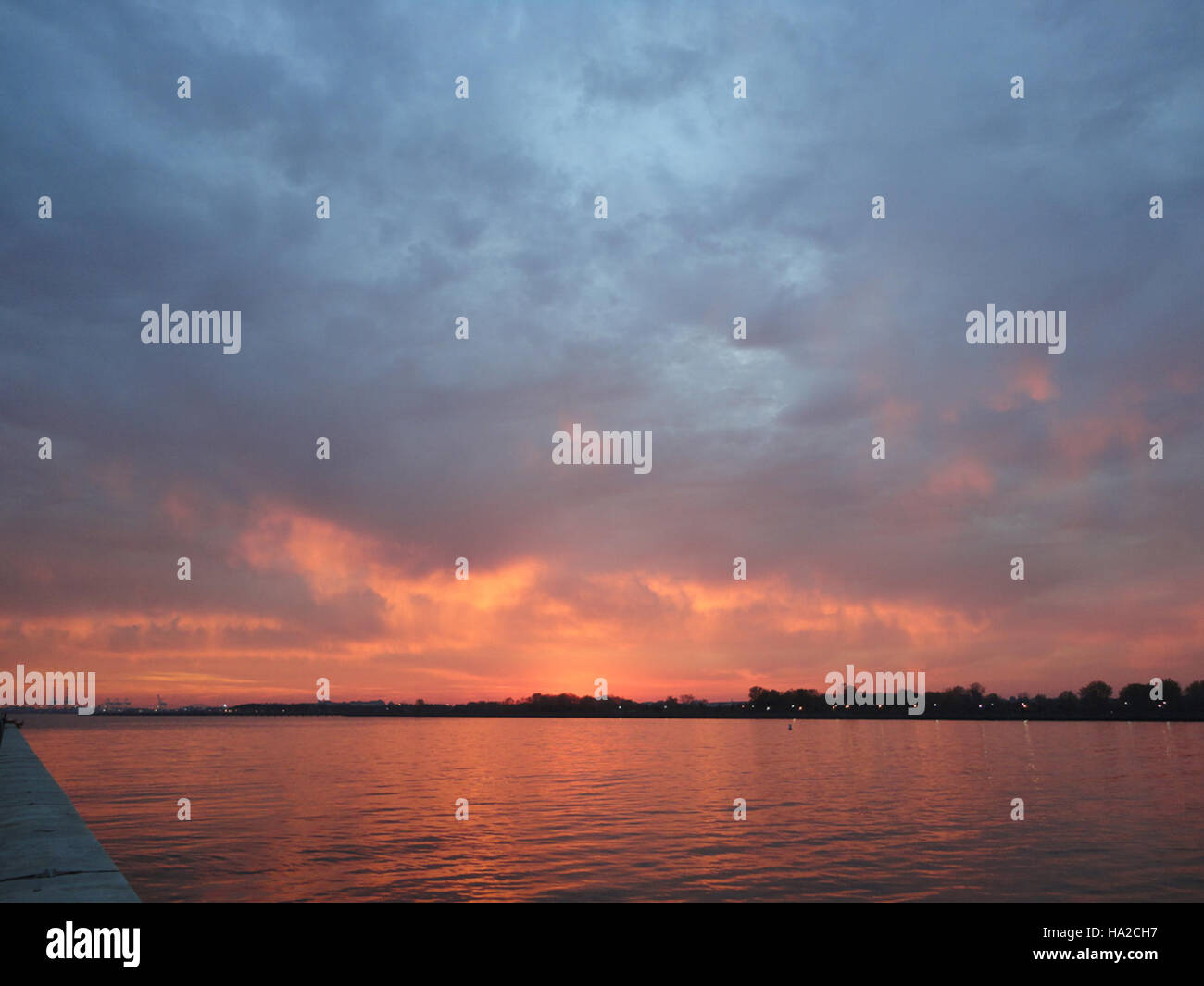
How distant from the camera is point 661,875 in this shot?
2794 cm

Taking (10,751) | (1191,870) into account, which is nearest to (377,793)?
(10,751)

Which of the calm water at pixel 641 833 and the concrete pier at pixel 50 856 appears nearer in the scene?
the concrete pier at pixel 50 856

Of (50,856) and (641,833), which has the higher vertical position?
(50,856)

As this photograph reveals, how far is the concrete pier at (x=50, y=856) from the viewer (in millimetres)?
15484

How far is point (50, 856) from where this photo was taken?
19078 mm

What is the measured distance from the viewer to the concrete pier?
50.8 feet

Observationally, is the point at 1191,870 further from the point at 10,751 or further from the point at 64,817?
the point at 10,751

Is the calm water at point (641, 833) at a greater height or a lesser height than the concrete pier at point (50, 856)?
lesser

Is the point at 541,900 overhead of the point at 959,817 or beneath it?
overhead

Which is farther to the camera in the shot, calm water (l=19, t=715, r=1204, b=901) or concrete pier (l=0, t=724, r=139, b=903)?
calm water (l=19, t=715, r=1204, b=901)

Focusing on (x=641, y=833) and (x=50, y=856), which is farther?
(x=641, y=833)

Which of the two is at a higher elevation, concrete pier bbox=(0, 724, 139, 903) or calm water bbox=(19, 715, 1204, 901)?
concrete pier bbox=(0, 724, 139, 903)

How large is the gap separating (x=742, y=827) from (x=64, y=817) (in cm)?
2691
